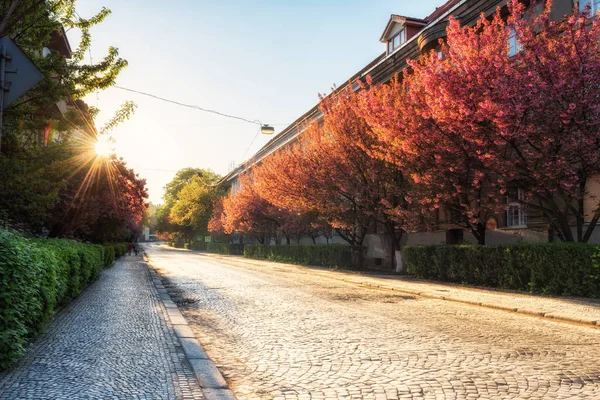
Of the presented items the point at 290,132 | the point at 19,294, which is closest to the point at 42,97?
the point at 19,294

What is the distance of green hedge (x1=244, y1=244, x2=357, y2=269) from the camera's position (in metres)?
29.9

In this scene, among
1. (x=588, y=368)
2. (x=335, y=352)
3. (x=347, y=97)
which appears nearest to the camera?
(x=588, y=368)

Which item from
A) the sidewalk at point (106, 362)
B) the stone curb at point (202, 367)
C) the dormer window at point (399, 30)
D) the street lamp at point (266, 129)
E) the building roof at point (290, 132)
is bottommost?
the stone curb at point (202, 367)

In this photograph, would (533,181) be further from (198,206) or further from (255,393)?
(198,206)

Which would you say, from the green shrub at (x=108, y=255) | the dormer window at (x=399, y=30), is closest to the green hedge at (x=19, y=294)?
the green shrub at (x=108, y=255)

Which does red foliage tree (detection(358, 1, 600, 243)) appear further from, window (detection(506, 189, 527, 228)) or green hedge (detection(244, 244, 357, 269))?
green hedge (detection(244, 244, 357, 269))

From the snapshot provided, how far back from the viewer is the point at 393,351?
22.3ft

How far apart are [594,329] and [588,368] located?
356cm

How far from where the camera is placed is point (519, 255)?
49.3 feet

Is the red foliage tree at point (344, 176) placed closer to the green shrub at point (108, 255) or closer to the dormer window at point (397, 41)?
the dormer window at point (397, 41)

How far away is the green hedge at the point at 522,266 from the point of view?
12.9m

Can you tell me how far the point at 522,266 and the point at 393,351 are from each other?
9.78 meters

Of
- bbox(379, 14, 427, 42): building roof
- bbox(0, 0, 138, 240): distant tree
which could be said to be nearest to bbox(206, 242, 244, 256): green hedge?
bbox(379, 14, 427, 42): building roof

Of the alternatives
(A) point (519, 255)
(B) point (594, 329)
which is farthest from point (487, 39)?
(B) point (594, 329)
